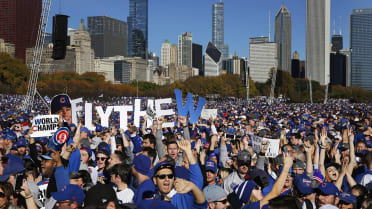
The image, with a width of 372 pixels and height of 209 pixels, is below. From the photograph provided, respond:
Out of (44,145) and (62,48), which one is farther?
(62,48)

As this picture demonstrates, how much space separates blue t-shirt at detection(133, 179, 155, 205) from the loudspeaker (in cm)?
1420

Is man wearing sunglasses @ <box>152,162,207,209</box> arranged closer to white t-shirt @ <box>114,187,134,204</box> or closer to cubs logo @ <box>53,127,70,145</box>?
white t-shirt @ <box>114,187,134,204</box>

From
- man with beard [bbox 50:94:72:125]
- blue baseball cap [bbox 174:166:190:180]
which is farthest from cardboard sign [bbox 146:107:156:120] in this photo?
blue baseball cap [bbox 174:166:190:180]

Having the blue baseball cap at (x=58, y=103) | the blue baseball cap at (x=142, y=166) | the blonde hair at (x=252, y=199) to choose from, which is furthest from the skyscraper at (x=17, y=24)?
the blonde hair at (x=252, y=199)

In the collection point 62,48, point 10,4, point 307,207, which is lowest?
point 307,207

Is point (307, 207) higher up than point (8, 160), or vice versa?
point (8, 160)

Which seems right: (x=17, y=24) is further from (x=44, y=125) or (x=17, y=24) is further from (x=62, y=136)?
(x=62, y=136)

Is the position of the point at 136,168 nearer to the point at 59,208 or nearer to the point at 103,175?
the point at 59,208

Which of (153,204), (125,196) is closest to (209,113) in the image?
(125,196)

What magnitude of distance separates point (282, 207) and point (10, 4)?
5286 inches

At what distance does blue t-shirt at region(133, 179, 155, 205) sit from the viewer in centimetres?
449

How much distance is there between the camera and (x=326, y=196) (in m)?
4.78

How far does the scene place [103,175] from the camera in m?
6.44

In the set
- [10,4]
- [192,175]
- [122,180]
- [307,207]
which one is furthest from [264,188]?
[10,4]
